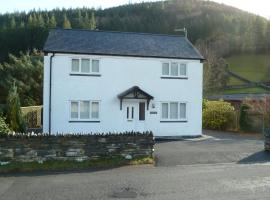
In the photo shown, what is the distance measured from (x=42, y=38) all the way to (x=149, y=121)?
63.2 meters

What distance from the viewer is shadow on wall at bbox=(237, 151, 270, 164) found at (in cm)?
1849

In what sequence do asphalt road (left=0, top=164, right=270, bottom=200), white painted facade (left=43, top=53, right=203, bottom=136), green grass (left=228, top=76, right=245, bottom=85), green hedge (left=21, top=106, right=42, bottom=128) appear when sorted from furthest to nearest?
green grass (left=228, top=76, right=245, bottom=85)
green hedge (left=21, top=106, right=42, bottom=128)
white painted facade (left=43, top=53, right=203, bottom=136)
asphalt road (left=0, top=164, right=270, bottom=200)

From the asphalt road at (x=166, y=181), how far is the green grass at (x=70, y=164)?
24.9 inches

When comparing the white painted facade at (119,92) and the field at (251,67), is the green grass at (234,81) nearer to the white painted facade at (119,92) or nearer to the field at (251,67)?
the field at (251,67)

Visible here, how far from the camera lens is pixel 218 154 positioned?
1997 cm

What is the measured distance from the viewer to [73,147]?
17062 mm

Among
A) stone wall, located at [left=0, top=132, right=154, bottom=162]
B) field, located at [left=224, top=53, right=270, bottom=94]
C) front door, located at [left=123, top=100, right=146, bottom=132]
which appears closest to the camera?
stone wall, located at [left=0, top=132, right=154, bottom=162]

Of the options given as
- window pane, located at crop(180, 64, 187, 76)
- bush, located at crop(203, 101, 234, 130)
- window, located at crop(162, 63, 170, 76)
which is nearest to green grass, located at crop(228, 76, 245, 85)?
bush, located at crop(203, 101, 234, 130)

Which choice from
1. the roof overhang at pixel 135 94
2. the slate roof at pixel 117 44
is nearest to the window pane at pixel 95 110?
the roof overhang at pixel 135 94

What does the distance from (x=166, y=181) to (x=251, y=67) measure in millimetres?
71721

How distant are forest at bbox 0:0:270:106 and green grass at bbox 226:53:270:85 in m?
1.60

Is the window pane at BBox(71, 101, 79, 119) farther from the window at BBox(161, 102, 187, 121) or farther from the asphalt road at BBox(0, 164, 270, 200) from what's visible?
the asphalt road at BBox(0, 164, 270, 200)

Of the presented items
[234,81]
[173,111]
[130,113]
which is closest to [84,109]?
[130,113]

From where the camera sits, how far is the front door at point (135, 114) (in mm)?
26812
